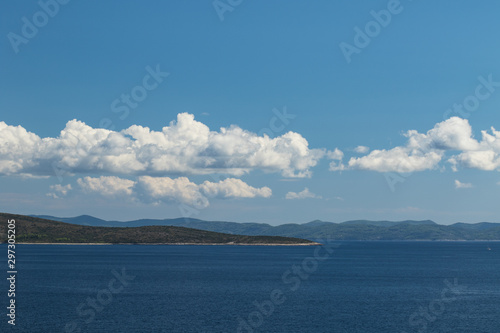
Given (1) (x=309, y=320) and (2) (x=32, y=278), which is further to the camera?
(2) (x=32, y=278)

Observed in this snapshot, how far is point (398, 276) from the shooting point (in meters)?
199

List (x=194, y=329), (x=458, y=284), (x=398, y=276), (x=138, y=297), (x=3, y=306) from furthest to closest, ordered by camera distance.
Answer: (x=398, y=276) < (x=458, y=284) < (x=138, y=297) < (x=3, y=306) < (x=194, y=329)

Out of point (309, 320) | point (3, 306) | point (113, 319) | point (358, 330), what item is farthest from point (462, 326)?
point (3, 306)

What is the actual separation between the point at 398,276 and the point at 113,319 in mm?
126238

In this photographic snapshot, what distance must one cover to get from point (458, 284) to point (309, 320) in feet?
283

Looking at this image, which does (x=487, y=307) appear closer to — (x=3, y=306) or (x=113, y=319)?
(x=113, y=319)

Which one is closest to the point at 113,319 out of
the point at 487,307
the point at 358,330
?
the point at 358,330

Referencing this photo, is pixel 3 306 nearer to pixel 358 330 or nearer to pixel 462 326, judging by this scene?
pixel 358 330

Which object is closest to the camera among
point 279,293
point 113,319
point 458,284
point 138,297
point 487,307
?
point 113,319

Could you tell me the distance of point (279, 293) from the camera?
145 meters

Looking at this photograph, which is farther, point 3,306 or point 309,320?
point 3,306

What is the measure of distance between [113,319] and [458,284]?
381 ft

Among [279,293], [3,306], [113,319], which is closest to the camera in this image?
[113,319]

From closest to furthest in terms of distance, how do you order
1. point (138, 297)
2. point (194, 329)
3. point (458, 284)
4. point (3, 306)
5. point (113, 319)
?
point (194, 329) → point (113, 319) → point (3, 306) → point (138, 297) → point (458, 284)
